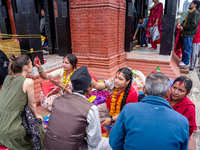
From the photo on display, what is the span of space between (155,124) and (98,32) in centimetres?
405

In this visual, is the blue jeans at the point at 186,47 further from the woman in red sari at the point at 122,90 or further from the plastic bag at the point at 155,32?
the woman in red sari at the point at 122,90

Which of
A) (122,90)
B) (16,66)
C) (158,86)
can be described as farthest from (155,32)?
(16,66)

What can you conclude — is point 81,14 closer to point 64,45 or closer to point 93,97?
point 64,45

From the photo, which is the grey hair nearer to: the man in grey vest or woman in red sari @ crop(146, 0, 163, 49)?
the man in grey vest

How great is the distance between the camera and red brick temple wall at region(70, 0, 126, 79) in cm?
456

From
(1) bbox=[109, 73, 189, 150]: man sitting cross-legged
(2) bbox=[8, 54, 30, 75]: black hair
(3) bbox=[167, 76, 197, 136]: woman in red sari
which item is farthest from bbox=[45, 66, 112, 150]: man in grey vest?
(3) bbox=[167, 76, 197, 136]: woman in red sari

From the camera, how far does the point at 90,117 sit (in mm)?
1534

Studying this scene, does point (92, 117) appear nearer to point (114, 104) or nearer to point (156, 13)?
point (114, 104)

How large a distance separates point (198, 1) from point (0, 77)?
7028 millimetres

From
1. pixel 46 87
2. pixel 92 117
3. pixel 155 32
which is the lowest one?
pixel 46 87

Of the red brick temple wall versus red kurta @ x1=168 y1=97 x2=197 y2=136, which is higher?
the red brick temple wall

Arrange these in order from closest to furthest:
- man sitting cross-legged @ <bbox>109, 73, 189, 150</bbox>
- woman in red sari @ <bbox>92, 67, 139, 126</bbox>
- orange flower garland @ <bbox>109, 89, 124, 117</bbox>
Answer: man sitting cross-legged @ <bbox>109, 73, 189, 150</bbox>
woman in red sari @ <bbox>92, 67, 139, 126</bbox>
orange flower garland @ <bbox>109, 89, 124, 117</bbox>

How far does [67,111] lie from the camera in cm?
150

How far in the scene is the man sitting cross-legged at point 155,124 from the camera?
1.12 meters
